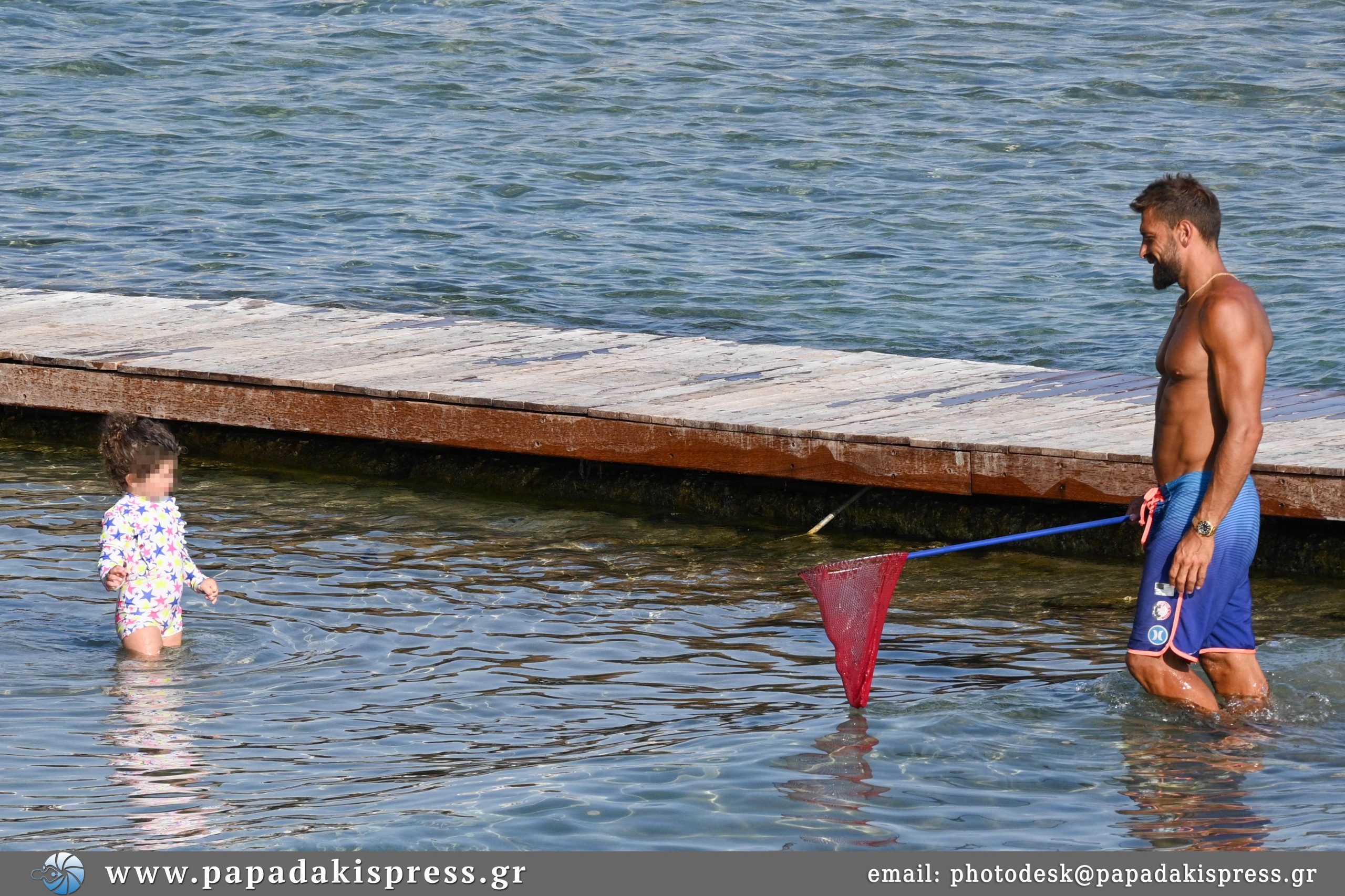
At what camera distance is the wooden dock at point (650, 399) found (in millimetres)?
8375

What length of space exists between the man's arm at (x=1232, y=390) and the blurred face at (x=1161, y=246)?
208 mm

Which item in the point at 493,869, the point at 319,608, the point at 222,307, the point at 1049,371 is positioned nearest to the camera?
the point at 493,869

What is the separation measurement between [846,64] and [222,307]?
12851 millimetres

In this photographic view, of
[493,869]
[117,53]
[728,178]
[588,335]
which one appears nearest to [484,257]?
[728,178]

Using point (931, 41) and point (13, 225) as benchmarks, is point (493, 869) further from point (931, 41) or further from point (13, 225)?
point (931, 41)

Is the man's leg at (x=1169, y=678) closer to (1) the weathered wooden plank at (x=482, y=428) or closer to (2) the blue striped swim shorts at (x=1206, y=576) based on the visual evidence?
(2) the blue striped swim shorts at (x=1206, y=576)

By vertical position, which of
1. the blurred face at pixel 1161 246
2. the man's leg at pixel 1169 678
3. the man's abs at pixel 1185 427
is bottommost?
the man's leg at pixel 1169 678

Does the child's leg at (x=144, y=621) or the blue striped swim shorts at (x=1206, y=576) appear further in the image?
the child's leg at (x=144, y=621)

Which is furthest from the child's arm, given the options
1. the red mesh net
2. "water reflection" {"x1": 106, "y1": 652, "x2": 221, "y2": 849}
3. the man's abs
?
the man's abs

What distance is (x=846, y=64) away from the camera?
23.2 m

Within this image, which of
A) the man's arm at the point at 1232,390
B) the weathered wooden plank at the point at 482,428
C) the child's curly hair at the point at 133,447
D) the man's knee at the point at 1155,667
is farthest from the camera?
the weathered wooden plank at the point at 482,428

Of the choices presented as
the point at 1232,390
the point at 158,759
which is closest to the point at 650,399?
the point at 158,759

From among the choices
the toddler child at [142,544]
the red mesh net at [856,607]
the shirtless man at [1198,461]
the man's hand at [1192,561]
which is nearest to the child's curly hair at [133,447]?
the toddler child at [142,544]

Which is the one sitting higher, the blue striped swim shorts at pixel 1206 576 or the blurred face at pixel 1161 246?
the blurred face at pixel 1161 246
